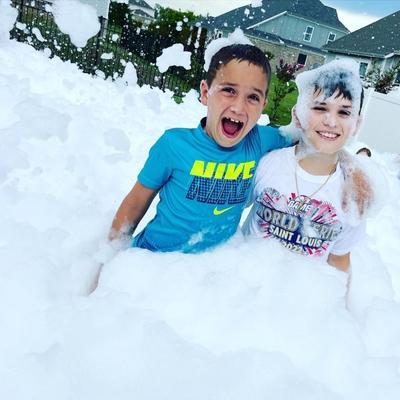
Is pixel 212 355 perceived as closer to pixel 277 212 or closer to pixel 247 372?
pixel 247 372

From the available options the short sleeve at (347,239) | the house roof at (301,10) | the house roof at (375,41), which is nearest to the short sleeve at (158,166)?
the short sleeve at (347,239)

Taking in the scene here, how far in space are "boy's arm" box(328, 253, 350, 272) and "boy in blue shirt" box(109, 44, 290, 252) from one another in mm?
478

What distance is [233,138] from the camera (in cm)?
176

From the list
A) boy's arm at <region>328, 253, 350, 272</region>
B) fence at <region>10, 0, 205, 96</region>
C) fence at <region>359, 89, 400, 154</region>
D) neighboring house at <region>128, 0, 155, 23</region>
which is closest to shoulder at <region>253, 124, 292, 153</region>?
boy's arm at <region>328, 253, 350, 272</region>

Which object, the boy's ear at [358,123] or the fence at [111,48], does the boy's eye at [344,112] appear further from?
the fence at [111,48]

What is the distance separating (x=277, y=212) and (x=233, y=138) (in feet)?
1.24

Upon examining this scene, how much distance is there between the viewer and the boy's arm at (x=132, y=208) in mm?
1903

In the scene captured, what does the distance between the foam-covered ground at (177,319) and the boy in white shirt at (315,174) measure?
0.42ft

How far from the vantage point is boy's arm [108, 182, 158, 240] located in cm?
190

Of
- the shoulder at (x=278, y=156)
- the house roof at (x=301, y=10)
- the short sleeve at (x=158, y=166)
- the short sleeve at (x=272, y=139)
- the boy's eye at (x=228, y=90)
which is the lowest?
the short sleeve at (x=158, y=166)

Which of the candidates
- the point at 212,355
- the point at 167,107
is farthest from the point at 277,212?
the point at 167,107

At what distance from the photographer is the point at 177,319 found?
1.77m

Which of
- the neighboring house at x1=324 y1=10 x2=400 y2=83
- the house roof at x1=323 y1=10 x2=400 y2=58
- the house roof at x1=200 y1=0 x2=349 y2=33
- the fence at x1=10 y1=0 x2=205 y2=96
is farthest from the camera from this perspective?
the house roof at x1=200 y1=0 x2=349 y2=33

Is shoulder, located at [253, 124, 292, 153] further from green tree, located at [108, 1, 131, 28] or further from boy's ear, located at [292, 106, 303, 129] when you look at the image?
green tree, located at [108, 1, 131, 28]
